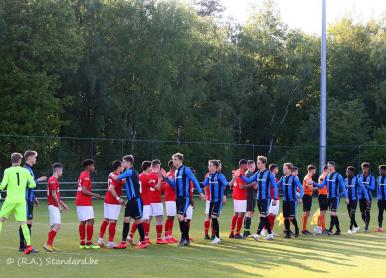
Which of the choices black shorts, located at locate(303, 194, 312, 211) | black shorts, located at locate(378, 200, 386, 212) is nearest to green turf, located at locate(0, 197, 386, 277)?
black shorts, located at locate(303, 194, 312, 211)

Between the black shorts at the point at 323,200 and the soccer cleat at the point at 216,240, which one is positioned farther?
the black shorts at the point at 323,200

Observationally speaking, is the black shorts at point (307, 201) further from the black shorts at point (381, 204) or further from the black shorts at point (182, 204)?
Result: the black shorts at point (182, 204)

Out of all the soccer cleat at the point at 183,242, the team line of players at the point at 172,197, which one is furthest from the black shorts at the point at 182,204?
the soccer cleat at the point at 183,242

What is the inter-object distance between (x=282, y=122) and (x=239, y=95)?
15.1 ft

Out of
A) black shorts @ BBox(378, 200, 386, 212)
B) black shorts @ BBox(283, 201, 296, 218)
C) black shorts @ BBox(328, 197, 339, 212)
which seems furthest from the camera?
black shorts @ BBox(378, 200, 386, 212)

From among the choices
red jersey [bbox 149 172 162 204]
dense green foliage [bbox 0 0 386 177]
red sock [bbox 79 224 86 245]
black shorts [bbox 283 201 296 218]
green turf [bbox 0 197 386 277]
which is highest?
dense green foliage [bbox 0 0 386 177]

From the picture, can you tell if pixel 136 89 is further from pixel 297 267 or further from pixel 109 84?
pixel 297 267

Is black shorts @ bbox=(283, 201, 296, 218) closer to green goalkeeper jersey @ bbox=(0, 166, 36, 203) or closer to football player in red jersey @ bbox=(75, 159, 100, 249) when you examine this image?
football player in red jersey @ bbox=(75, 159, 100, 249)

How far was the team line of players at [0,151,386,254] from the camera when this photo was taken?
1443cm

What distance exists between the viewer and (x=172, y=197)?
16.8 meters

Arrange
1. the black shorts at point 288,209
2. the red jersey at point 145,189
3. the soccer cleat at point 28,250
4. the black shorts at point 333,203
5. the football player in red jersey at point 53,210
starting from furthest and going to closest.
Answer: the black shorts at point 333,203, the black shorts at point 288,209, the red jersey at point 145,189, the football player in red jersey at point 53,210, the soccer cleat at point 28,250

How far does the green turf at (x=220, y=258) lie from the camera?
38.7 feet

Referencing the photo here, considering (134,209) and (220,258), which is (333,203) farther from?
(134,209)

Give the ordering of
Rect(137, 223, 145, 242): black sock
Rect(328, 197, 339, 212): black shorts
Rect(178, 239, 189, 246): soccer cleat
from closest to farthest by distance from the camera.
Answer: Rect(137, 223, 145, 242): black sock
Rect(178, 239, 189, 246): soccer cleat
Rect(328, 197, 339, 212): black shorts
